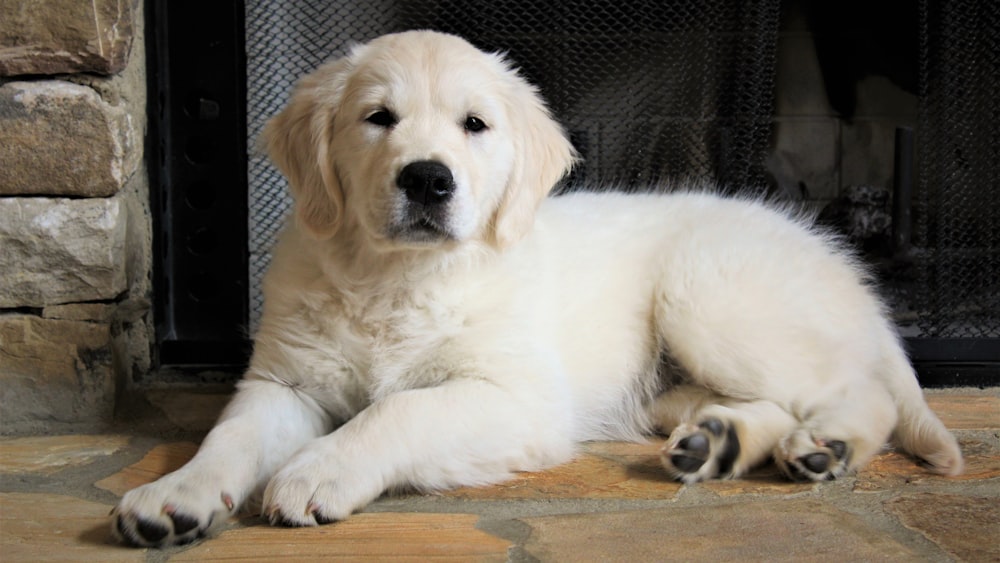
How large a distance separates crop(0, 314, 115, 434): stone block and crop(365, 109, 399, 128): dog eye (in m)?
1.17

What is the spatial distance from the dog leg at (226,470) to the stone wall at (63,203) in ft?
2.31

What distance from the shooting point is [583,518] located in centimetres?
204

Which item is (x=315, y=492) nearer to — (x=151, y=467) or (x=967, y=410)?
(x=151, y=467)

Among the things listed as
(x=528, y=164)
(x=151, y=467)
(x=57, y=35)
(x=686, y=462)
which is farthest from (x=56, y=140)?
(x=686, y=462)

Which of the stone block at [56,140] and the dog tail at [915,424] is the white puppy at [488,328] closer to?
the dog tail at [915,424]

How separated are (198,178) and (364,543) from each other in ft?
6.19

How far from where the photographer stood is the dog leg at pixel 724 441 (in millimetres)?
2275

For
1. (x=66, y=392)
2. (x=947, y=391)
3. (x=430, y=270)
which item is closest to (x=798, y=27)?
(x=947, y=391)

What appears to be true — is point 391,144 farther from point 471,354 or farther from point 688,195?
point 688,195

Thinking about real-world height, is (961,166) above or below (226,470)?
above

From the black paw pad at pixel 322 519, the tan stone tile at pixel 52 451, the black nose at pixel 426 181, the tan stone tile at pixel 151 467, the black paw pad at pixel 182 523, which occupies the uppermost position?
the black nose at pixel 426 181

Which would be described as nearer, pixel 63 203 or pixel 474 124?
pixel 474 124

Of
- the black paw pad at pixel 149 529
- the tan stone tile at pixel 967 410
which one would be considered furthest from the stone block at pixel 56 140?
the tan stone tile at pixel 967 410

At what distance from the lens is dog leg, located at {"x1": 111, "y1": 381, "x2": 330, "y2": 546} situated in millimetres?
1846
